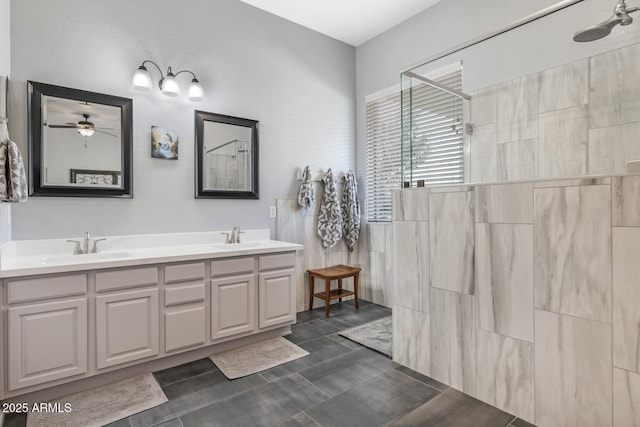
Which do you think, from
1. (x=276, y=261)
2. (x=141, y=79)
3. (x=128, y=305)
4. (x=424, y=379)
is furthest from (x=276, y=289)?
(x=141, y=79)

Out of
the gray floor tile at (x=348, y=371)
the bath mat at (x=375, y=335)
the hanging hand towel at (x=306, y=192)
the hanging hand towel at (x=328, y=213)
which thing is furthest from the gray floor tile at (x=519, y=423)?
the hanging hand towel at (x=306, y=192)

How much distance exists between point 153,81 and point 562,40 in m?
3.28

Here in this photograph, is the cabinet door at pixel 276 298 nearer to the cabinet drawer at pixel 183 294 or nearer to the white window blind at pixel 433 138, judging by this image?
the cabinet drawer at pixel 183 294

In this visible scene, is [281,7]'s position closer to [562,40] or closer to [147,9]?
[147,9]

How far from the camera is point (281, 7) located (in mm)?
3480

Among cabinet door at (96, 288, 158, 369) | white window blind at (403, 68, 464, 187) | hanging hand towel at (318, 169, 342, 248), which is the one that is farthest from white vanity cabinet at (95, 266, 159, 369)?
white window blind at (403, 68, 464, 187)

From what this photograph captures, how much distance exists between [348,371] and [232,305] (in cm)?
106

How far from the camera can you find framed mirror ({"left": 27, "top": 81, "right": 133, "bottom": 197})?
2.38 m

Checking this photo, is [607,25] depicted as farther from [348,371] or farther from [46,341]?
[46,341]

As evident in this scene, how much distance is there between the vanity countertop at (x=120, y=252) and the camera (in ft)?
6.60

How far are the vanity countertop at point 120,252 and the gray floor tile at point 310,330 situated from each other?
809 mm

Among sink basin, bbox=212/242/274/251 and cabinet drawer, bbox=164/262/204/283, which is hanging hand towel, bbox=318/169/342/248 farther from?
cabinet drawer, bbox=164/262/204/283

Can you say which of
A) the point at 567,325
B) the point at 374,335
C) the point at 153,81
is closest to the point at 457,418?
the point at 567,325

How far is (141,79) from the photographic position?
2.69 metres
